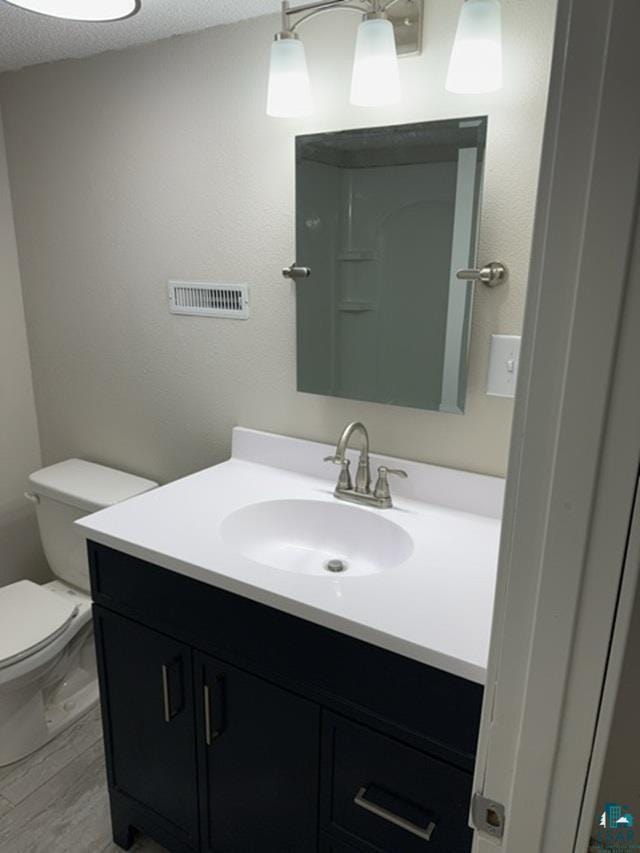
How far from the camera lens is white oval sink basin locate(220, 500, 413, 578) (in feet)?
4.49

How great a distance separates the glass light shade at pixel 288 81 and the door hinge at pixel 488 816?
1379mm

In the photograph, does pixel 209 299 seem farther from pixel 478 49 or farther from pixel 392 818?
pixel 392 818

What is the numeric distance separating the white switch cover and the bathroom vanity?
0.22 metres

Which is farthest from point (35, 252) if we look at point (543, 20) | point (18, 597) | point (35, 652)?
point (543, 20)

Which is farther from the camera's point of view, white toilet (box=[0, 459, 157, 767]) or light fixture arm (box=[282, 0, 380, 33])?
white toilet (box=[0, 459, 157, 767])

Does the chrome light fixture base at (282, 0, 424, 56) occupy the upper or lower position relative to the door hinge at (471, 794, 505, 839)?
upper

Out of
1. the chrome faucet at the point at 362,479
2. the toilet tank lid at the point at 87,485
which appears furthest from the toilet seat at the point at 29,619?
the chrome faucet at the point at 362,479

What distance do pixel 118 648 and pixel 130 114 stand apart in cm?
145

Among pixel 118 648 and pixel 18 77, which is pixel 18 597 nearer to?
pixel 118 648

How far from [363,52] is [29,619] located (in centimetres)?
173

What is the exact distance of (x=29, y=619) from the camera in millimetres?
1764

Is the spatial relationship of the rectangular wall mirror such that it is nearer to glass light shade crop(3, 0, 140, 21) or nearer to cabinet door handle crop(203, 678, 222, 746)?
glass light shade crop(3, 0, 140, 21)

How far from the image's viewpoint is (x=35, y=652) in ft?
5.52

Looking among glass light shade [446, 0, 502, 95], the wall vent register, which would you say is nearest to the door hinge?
glass light shade [446, 0, 502, 95]
